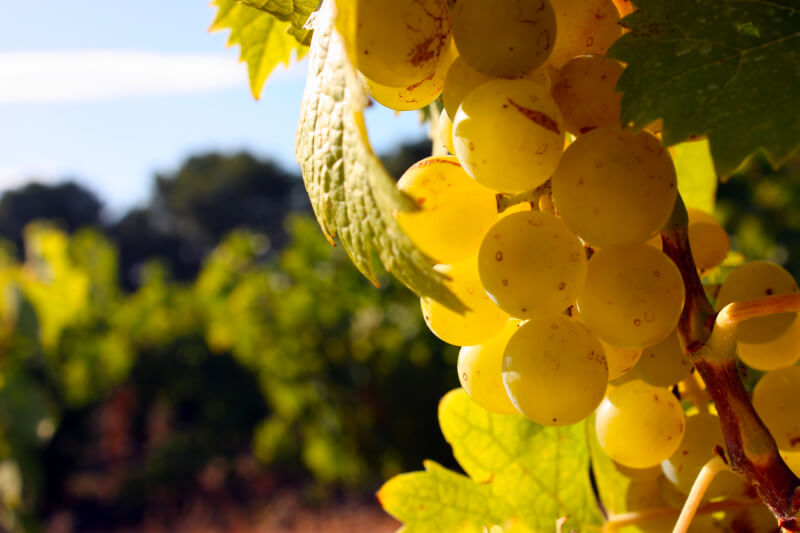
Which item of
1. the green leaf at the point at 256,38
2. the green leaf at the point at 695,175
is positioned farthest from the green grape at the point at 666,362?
the green leaf at the point at 256,38

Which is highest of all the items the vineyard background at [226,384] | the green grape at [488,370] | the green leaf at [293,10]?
the green leaf at [293,10]

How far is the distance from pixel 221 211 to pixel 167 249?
305 cm

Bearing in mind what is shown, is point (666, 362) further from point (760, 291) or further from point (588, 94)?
point (588, 94)

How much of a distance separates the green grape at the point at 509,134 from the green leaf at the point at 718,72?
4cm

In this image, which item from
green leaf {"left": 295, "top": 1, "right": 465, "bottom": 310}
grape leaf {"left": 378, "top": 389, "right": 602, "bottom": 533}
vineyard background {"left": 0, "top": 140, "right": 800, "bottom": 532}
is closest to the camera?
green leaf {"left": 295, "top": 1, "right": 465, "bottom": 310}

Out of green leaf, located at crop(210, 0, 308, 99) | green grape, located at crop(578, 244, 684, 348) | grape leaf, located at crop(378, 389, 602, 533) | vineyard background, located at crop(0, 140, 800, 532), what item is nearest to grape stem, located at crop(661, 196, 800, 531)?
green grape, located at crop(578, 244, 684, 348)

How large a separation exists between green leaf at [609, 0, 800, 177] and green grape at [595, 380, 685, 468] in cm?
19

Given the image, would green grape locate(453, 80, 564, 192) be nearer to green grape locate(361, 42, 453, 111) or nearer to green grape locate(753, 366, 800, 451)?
green grape locate(361, 42, 453, 111)

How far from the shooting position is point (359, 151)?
13.4 inches

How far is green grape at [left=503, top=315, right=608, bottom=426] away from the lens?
43cm

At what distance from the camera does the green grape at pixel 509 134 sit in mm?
395

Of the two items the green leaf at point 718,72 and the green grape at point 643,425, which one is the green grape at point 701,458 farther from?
the green leaf at point 718,72

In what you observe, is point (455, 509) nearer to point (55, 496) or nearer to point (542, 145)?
point (542, 145)

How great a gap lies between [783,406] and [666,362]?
0.26 ft
